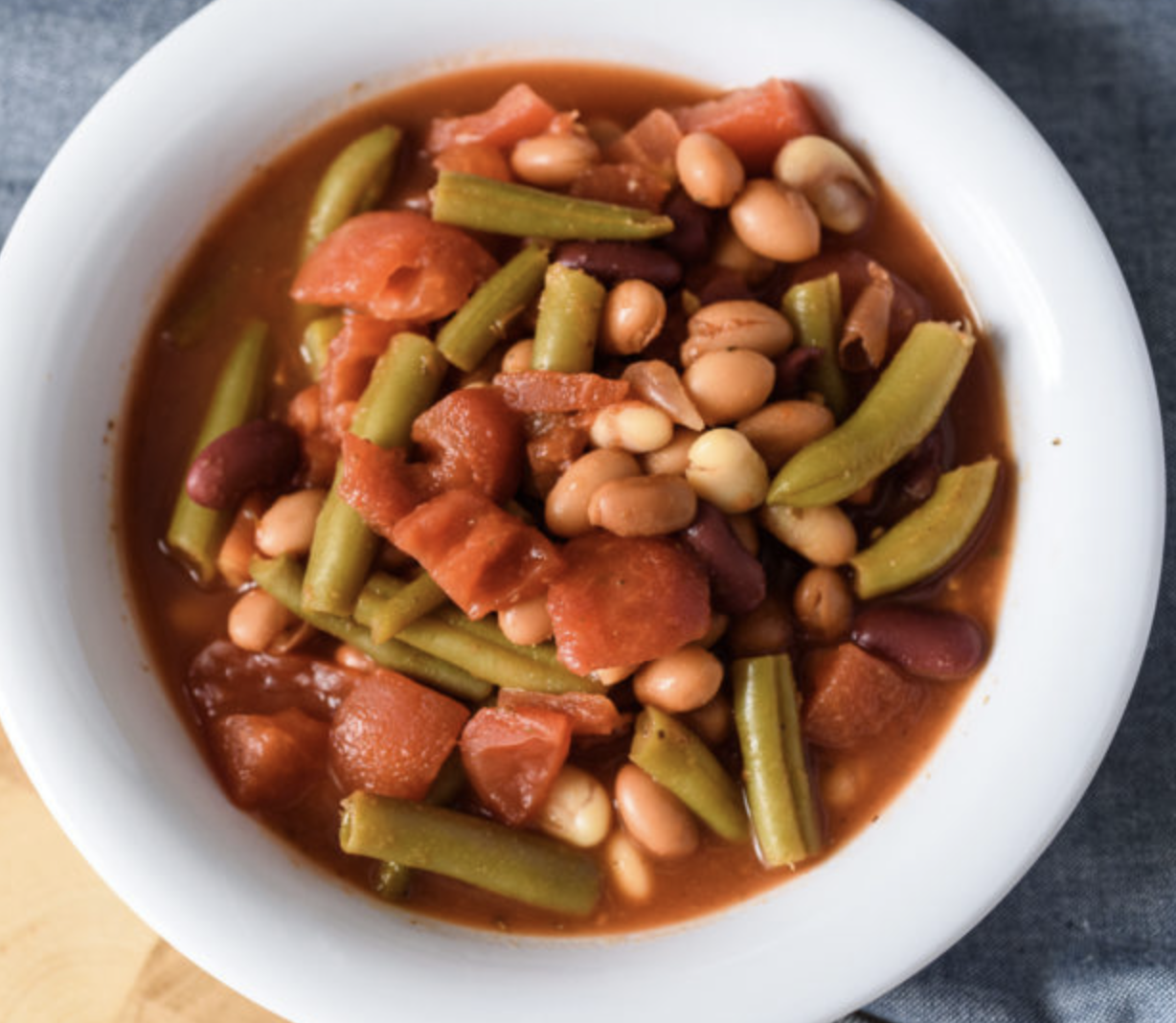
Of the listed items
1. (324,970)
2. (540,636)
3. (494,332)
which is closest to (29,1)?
(494,332)

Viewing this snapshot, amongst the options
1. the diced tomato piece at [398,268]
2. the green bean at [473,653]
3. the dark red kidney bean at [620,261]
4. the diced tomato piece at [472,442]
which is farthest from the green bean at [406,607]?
the dark red kidney bean at [620,261]

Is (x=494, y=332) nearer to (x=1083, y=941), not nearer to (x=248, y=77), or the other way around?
(x=248, y=77)

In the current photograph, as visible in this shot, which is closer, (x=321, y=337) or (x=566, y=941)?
(x=566, y=941)

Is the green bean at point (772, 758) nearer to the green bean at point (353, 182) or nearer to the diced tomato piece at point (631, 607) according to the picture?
the diced tomato piece at point (631, 607)

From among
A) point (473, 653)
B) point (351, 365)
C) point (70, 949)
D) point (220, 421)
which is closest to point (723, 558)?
point (473, 653)

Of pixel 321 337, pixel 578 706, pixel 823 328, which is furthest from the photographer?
pixel 321 337

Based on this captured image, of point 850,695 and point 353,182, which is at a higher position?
point 353,182

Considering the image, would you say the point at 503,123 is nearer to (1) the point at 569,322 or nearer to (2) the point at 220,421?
(1) the point at 569,322
